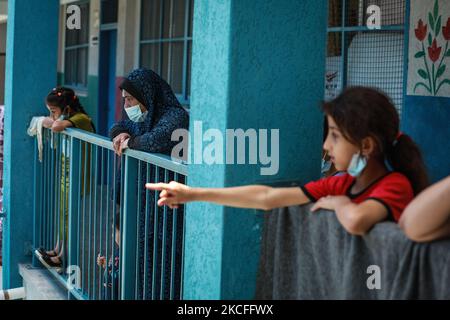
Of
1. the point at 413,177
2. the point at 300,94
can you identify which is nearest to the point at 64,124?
the point at 300,94

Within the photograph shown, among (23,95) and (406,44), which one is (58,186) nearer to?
(23,95)

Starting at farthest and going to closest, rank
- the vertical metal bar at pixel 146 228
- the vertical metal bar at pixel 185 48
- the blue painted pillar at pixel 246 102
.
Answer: the vertical metal bar at pixel 185 48 < the vertical metal bar at pixel 146 228 < the blue painted pillar at pixel 246 102

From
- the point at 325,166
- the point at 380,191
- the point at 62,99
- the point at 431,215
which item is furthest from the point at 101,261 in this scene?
the point at 431,215

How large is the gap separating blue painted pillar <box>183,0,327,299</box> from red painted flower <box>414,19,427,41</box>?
7.12ft

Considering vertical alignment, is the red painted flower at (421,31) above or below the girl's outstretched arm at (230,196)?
above

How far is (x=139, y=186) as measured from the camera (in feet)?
13.2

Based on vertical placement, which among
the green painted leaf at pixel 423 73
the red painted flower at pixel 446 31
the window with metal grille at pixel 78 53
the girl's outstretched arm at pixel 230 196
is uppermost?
the window with metal grille at pixel 78 53

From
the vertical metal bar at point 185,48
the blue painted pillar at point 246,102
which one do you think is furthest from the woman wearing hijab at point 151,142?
the vertical metal bar at point 185,48

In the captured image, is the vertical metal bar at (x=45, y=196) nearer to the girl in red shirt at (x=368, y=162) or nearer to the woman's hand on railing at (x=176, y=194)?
the woman's hand on railing at (x=176, y=194)

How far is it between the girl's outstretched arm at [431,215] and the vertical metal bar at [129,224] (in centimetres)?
223

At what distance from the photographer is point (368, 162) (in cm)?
238

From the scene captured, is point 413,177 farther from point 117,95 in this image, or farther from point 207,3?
point 117,95

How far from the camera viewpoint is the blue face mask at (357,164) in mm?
2363
